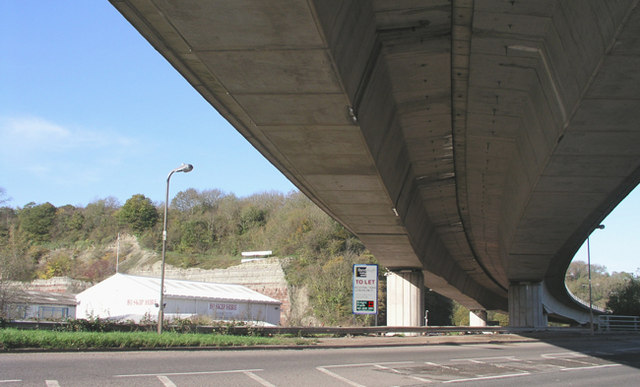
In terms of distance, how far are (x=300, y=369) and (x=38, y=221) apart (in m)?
123

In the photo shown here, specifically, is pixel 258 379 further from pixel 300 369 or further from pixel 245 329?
pixel 245 329

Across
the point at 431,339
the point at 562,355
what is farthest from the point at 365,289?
the point at 562,355

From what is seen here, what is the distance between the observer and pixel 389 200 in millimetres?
18078

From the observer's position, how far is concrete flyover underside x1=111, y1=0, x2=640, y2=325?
30.4 feet

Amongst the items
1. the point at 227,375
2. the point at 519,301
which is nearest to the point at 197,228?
the point at 519,301

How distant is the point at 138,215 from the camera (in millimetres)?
109000

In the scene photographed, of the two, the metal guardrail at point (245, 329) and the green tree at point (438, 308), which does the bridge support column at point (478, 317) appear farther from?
the metal guardrail at point (245, 329)

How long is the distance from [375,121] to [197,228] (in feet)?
285

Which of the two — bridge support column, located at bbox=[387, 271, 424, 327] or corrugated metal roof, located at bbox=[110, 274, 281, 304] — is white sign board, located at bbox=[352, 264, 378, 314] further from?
corrugated metal roof, located at bbox=[110, 274, 281, 304]

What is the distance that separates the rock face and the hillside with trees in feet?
4.93

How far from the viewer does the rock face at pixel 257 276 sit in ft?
217

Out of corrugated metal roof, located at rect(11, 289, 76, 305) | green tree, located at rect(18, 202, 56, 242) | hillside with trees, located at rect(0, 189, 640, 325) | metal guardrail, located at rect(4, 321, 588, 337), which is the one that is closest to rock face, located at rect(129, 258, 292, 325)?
hillside with trees, located at rect(0, 189, 640, 325)

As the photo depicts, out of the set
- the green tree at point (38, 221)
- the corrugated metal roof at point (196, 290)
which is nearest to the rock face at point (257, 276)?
the corrugated metal roof at point (196, 290)

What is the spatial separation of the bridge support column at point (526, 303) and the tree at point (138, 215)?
8236cm
